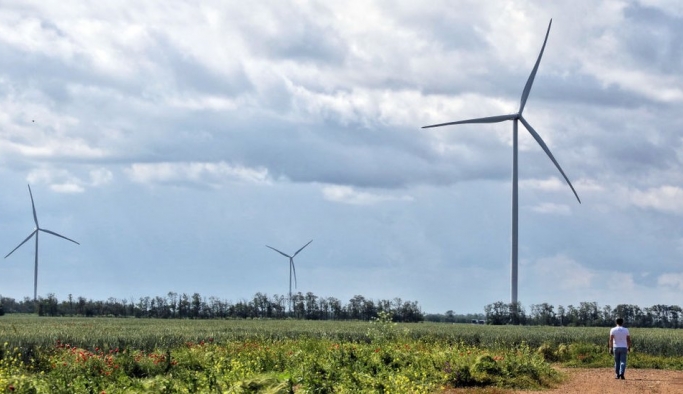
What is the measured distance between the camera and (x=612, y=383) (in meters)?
29.0

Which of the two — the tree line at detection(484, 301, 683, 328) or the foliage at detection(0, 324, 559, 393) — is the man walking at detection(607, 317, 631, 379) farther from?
the tree line at detection(484, 301, 683, 328)

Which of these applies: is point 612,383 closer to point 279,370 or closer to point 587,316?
point 279,370

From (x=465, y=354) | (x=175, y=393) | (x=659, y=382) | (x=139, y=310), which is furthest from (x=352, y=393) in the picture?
(x=139, y=310)

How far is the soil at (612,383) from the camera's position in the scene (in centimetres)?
2633

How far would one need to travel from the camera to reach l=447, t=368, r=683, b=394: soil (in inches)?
1037

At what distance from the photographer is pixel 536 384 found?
27.9m

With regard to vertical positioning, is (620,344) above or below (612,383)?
above

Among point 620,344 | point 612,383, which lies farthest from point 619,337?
point 612,383

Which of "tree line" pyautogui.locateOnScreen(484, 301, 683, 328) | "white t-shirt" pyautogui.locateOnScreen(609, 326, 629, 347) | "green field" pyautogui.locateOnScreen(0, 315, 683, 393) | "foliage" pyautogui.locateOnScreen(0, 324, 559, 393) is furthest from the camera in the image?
"tree line" pyautogui.locateOnScreen(484, 301, 683, 328)

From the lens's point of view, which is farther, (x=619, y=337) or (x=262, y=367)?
(x=619, y=337)

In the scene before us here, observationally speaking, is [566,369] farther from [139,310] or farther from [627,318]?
[139,310]

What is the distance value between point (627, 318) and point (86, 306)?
75030mm

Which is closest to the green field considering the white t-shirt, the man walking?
the man walking

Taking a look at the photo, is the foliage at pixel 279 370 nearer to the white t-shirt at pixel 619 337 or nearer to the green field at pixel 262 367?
the green field at pixel 262 367
